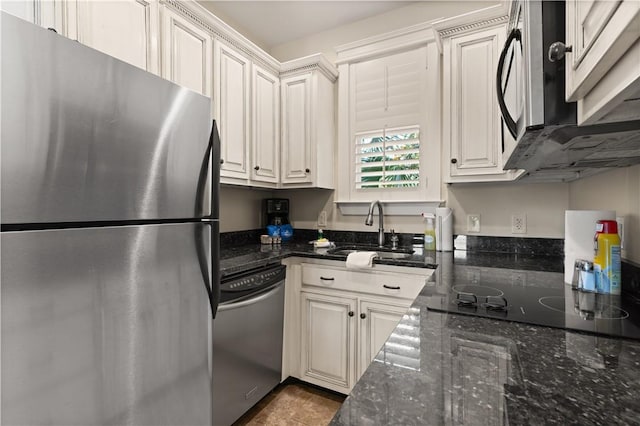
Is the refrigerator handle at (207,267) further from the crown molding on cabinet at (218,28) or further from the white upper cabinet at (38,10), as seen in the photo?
the crown molding on cabinet at (218,28)

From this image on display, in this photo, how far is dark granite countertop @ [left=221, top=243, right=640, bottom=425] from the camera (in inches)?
17.5

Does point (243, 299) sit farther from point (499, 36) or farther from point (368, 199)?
point (499, 36)

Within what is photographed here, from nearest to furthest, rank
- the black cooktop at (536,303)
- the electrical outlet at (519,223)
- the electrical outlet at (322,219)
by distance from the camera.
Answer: the black cooktop at (536,303) → the electrical outlet at (519,223) → the electrical outlet at (322,219)

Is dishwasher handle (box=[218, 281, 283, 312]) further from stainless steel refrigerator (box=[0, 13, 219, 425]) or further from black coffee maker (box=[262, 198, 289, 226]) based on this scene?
black coffee maker (box=[262, 198, 289, 226])

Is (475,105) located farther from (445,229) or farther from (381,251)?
(381,251)

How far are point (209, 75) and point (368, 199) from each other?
1411 millimetres

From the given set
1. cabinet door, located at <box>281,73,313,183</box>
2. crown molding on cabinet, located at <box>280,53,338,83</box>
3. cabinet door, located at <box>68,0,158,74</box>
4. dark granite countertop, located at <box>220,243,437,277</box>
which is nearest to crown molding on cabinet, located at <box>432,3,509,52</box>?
crown molding on cabinet, located at <box>280,53,338,83</box>

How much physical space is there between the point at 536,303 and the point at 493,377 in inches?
22.6

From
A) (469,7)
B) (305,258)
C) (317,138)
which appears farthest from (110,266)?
(469,7)

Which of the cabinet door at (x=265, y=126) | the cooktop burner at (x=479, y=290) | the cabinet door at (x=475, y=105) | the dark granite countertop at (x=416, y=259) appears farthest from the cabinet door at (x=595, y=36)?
the cabinet door at (x=265, y=126)

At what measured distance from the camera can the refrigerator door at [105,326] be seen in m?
0.69

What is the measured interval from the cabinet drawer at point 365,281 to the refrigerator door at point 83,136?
117 cm

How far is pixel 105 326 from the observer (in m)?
0.83

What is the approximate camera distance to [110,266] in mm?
842
